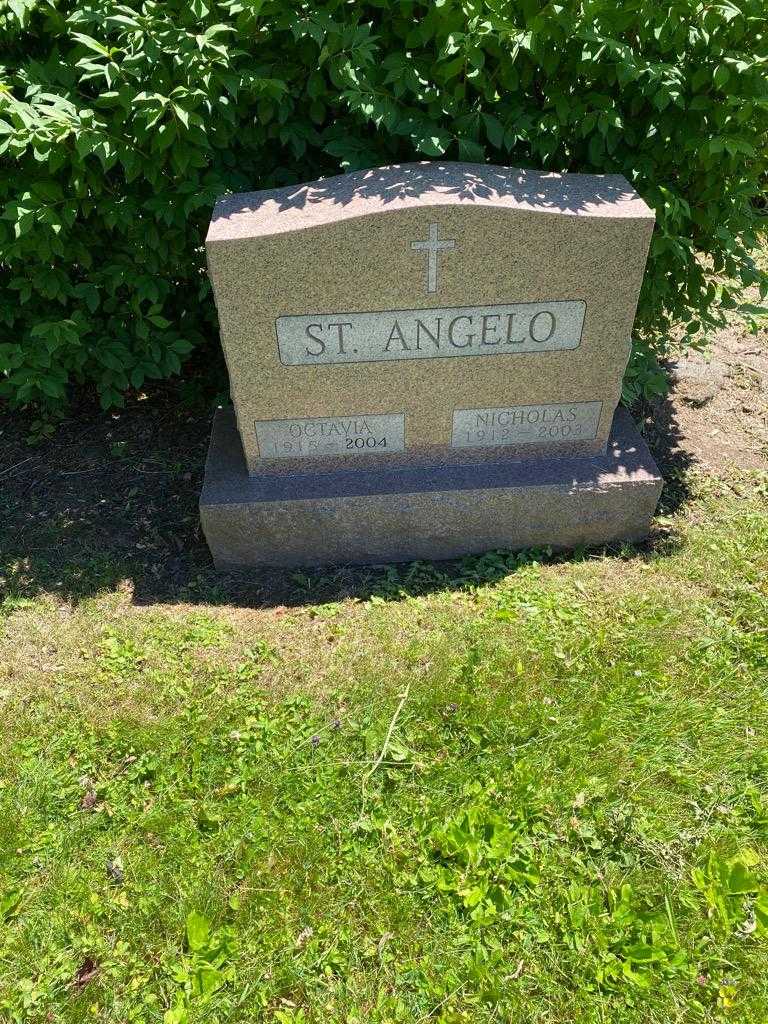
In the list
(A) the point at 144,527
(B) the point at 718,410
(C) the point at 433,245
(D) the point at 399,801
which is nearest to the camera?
(D) the point at 399,801

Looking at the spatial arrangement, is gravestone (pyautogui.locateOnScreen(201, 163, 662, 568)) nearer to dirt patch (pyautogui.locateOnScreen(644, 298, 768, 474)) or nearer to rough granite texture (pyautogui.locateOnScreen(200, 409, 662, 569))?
rough granite texture (pyautogui.locateOnScreen(200, 409, 662, 569))

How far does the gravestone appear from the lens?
115 inches

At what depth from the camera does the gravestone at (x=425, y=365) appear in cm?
291

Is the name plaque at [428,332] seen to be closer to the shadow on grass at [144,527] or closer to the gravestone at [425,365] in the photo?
the gravestone at [425,365]

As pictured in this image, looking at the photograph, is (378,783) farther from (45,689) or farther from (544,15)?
(544,15)

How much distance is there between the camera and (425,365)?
3.22 m

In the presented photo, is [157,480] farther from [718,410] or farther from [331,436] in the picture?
[718,410]

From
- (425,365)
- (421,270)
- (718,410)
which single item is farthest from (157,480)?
(718,410)

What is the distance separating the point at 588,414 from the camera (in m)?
3.45

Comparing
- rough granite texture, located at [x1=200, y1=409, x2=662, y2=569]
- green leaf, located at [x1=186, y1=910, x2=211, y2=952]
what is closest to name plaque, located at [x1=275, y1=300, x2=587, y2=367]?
rough granite texture, located at [x1=200, y1=409, x2=662, y2=569]

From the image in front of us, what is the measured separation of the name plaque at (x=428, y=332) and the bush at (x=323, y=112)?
55 centimetres

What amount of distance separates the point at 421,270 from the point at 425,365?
1.28 feet

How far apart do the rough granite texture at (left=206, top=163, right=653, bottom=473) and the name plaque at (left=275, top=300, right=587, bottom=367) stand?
0.11ft

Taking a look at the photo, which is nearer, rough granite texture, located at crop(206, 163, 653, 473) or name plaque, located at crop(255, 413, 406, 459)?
rough granite texture, located at crop(206, 163, 653, 473)
